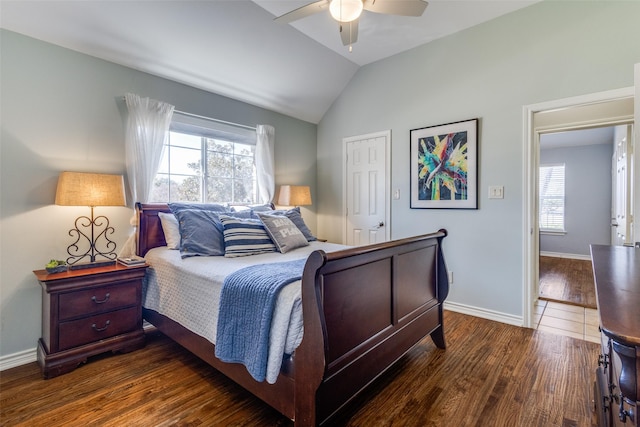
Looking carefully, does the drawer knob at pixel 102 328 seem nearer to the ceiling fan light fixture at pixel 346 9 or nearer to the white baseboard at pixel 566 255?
the ceiling fan light fixture at pixel 346 9

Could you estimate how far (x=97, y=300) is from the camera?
2234 millimetres

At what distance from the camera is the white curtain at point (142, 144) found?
271cm

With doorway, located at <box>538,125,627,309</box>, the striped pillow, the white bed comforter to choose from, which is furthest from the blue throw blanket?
doorway, located at <box>538,125,627,309</box>

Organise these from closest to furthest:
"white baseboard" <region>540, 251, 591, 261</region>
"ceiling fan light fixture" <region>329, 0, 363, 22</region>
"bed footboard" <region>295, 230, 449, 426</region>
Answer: "bed footboard" <region>295, 230, 449, 426</region> < "ceiling fan light fixture" <region>329, 0, 363, 22</region> < "white baseboard" <region>540, 251, 591, 261</region>

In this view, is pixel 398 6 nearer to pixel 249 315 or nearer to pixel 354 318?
pixel 354 318

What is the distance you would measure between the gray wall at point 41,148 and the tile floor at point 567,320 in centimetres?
411

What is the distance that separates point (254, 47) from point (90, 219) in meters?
2.23

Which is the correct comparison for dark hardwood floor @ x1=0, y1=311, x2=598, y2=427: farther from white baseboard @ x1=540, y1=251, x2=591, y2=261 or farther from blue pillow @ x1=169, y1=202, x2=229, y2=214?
white baseboard @ x1=540, y1=251, x2=591, y2=261

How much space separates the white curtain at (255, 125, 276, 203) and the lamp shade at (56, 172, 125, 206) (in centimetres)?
170

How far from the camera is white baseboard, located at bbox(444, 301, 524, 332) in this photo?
296 centimetres

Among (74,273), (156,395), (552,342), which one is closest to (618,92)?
(552,342)

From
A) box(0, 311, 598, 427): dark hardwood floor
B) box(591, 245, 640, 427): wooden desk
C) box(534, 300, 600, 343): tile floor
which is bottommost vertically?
box(0, 311, 598, 427): dark hardwood floor

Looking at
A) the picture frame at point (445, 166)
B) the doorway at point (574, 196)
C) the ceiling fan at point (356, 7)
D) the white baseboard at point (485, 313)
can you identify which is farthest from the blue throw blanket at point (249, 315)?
the doorway at point (574, 196)

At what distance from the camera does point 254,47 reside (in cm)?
313
